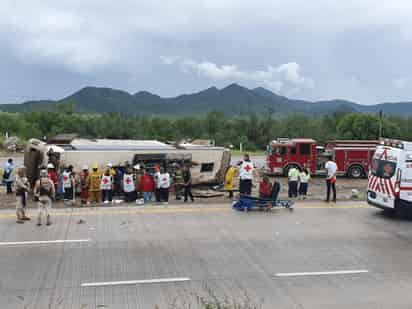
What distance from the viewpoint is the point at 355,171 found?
92.4 feet

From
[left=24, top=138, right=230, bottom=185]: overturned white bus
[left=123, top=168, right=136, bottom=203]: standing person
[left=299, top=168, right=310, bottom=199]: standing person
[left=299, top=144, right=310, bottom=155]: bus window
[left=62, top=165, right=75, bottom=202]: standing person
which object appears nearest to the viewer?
[left=62, top=165, right=75, bottom=202]: standing person

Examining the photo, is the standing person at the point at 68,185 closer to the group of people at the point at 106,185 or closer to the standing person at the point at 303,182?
the group of people at the point at 106,185

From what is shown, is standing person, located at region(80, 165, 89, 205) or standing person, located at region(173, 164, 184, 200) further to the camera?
→ standing person, located at region(173, 164, 184, 200)

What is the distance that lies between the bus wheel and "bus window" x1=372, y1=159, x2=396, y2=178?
12648 mm

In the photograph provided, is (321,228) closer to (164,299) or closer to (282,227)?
(282,227)

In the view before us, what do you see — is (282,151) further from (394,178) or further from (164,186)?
(394,178)

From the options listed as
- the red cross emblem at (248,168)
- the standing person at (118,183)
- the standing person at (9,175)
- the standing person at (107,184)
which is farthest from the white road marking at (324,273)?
the standing person at (9,175)

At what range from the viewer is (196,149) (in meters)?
21.1

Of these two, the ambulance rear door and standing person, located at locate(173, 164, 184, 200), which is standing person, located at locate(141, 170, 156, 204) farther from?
the ambulance rear door

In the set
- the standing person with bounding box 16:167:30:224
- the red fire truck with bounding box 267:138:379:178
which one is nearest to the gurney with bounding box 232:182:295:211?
the standing person with bounding box 16:167:30:224

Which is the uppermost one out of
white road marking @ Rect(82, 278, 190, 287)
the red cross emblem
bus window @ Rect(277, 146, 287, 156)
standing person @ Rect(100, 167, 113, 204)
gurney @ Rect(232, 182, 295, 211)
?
bus window @ Rect(277, 146, 287, 156)

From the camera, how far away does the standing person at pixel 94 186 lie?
17.0 meters

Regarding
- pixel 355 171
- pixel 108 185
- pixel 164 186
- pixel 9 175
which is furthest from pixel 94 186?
pixel 355 171

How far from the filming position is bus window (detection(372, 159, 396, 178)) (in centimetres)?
1479
